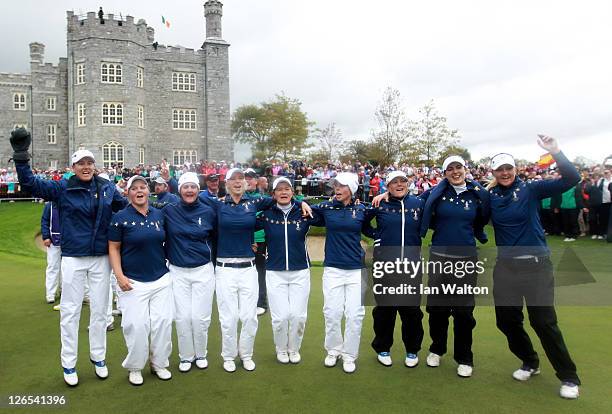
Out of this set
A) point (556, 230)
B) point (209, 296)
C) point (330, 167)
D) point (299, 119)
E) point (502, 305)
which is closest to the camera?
point (502, 305)

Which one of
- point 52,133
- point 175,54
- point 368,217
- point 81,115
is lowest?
point 368,217

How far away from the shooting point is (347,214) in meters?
5.50

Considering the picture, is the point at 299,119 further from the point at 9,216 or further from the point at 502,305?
the point at 502,305

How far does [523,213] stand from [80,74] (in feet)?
147

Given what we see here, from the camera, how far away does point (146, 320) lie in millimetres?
4980

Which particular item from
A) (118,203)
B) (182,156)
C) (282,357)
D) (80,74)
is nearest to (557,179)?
(282,357)

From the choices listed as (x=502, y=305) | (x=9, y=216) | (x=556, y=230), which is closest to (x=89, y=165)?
(x=502, y=305)

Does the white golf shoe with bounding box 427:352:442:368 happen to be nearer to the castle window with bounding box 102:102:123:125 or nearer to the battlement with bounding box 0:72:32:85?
the castle window with bounding box 102:102:123:125

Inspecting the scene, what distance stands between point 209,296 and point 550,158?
406 cm

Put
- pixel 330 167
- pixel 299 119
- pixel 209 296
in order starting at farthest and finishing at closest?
pixel 299 119 → pixel 330 167 → pixel 209 296

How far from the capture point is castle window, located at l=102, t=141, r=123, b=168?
4166cm

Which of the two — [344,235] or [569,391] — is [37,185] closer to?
[344,235]

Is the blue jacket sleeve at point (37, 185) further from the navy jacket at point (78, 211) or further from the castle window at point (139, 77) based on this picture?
the castle window at point (139, 77)

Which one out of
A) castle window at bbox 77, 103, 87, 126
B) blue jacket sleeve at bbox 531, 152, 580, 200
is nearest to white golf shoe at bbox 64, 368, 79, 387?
blue jacket sleeve at bbox 531, 152, 580, 200
